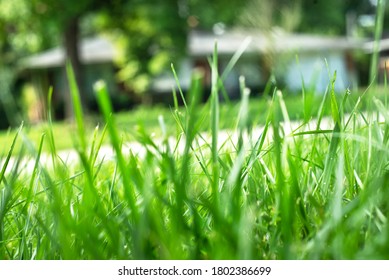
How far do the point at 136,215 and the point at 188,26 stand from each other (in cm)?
1864

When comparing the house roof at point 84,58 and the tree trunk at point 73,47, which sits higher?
the tree trunk at point 73,47

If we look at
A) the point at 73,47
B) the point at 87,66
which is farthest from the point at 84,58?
the point at 73,47

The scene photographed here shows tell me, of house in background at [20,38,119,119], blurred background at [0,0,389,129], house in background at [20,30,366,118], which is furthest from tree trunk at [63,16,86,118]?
house in background at [20,38,119,119]

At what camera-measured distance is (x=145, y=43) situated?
2145cm

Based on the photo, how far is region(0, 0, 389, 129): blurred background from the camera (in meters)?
16.0

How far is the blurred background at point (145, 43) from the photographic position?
52.5 ft

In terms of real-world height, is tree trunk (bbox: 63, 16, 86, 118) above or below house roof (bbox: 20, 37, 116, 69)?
above

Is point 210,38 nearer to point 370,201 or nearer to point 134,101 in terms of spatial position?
point 134,101

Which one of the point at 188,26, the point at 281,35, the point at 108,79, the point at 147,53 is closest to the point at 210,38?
the point at 108,79

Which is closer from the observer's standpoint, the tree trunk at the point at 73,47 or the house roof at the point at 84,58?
the tree trunk at the point at 73,47

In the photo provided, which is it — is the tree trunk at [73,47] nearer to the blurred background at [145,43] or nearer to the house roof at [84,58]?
the blurred background at [145,43]

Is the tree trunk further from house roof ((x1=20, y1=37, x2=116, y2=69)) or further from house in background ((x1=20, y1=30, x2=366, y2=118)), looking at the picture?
house roof ((x1=20, y1=37, x2=116, y2=69))

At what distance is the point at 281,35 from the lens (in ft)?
4.87

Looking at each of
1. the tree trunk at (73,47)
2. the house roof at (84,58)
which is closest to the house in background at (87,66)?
the house roof at (84,58)
